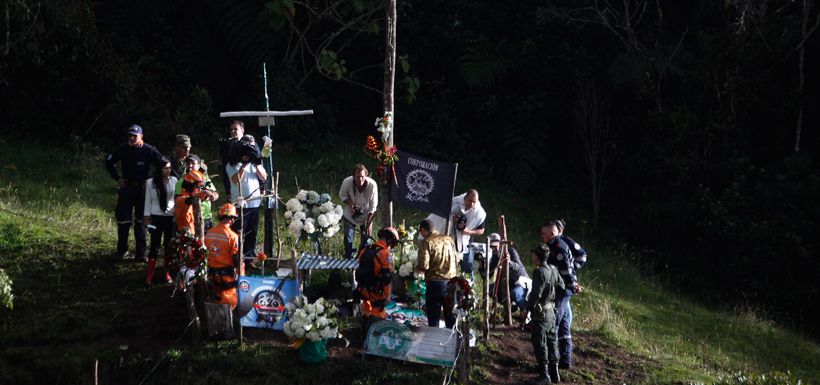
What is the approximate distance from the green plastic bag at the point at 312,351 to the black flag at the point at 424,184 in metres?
2.48

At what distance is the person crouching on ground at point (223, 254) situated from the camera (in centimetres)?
1002

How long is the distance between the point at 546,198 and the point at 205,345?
1339cm

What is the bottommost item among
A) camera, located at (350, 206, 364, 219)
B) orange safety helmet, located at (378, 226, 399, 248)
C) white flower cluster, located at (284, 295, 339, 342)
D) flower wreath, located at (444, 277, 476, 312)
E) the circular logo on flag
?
white flower cluster, located at (284, 295, 339, 342)

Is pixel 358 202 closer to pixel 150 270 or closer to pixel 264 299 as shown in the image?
pixel 264 299

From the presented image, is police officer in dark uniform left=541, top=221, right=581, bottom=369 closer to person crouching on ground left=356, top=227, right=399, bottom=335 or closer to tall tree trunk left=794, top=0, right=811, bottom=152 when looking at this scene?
person crouching on ground left=356, top=227, right=399, bottom=335

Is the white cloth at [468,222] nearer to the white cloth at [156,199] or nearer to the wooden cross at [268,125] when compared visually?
the wooden cross at [268,125]

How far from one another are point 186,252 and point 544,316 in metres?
4.21

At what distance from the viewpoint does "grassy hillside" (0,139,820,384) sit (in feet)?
31.6

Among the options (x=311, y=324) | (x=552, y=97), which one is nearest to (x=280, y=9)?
(x=311, y=324)

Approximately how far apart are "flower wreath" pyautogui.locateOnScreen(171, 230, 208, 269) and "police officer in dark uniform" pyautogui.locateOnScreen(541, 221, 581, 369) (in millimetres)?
4046

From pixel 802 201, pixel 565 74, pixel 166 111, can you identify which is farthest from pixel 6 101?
pixel 802 201

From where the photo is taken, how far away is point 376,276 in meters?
9.98

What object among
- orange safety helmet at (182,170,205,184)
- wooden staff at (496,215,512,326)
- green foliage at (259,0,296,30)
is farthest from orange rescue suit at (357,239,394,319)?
green foliage at (259,0,296,30)

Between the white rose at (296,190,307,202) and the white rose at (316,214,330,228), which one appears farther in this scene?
the white rose at (296,190,307,202)
